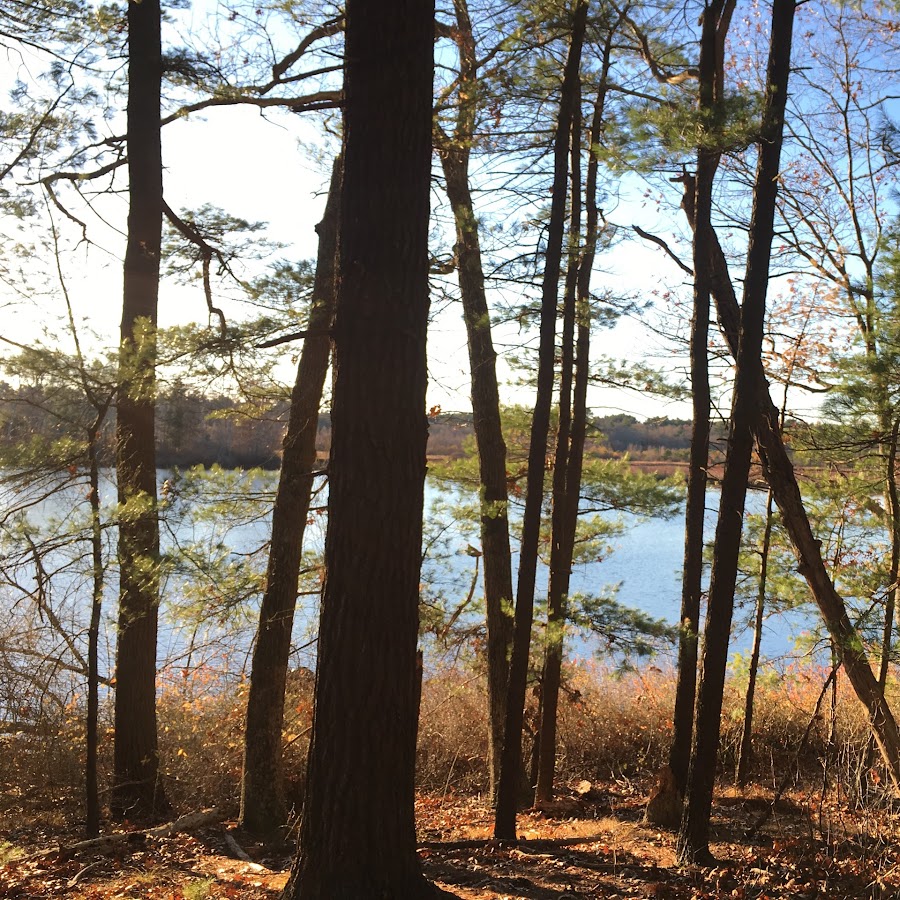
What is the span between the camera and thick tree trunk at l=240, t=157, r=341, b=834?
7371 mm

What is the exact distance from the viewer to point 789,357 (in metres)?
9.61

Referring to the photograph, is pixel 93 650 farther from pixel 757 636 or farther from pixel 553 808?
pixel 757 636

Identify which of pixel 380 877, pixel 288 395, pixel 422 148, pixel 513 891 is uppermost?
pixel 422 148

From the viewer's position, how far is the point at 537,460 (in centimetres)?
622

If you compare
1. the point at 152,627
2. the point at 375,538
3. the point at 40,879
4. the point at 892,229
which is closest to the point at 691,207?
the point at 892,229

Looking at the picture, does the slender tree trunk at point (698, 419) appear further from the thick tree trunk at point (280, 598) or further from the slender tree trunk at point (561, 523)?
the thick tree trunk at point (280, 598)

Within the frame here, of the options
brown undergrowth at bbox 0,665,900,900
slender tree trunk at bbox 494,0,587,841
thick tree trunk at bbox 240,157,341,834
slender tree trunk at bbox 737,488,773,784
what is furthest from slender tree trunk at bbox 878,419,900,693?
thick tree trunk at bbox 240,157,341,834

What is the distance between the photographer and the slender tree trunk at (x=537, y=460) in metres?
6.04

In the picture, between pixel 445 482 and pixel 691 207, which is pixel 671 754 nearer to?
pixel 445 482

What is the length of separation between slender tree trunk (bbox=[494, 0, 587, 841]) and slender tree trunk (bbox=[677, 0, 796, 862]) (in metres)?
1.41

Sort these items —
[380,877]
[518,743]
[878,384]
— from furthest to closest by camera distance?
[878,384], [518,743], [380,877]

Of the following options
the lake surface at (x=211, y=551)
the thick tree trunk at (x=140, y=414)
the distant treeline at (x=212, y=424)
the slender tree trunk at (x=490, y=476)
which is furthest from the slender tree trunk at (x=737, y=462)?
the thick tree trunk at (x=140, y=414)

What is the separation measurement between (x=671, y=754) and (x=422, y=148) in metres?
5.24

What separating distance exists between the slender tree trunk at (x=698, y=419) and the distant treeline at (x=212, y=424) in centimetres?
41
